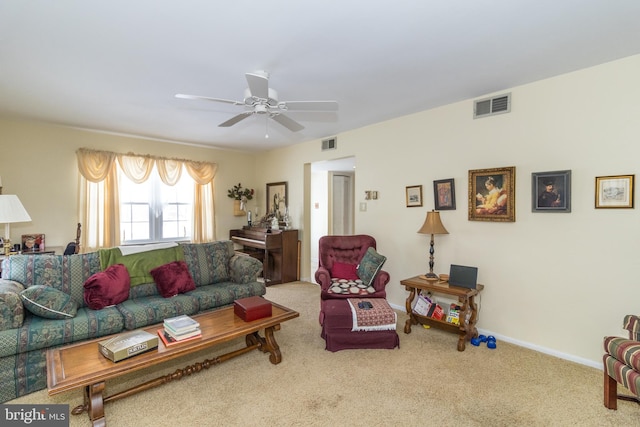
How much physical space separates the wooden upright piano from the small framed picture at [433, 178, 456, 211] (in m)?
2.76

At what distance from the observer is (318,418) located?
2.00 m

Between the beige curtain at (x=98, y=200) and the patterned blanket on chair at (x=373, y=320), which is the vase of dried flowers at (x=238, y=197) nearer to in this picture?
the beige curtain at (x=98, y=200)

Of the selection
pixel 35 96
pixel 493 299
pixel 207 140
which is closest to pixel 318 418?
pixel 493 299

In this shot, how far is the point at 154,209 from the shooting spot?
5.36 m

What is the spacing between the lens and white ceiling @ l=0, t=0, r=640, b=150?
6.10 feet

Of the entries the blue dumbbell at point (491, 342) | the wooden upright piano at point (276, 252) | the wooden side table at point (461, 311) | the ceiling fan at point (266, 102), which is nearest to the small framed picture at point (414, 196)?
the wooden side table at point (461, 311)

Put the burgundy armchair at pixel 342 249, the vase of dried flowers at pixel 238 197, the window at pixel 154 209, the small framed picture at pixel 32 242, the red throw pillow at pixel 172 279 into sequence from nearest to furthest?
1. the red throw pillow at pixel 172 279
2. the burgundy armchair at pixel 342 249
3. the small framed picture at pixel 32 242
4. the window at pixel 154 209
5. the vase of dried flowers at pixel 238 197

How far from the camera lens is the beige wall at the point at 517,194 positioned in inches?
101

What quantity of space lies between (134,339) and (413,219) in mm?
3203

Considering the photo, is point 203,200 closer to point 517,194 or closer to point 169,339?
point 169,339

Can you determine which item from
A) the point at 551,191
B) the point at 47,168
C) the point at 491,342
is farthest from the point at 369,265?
the point at 47,168

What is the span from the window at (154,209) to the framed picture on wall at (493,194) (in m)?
Answer: 4.78

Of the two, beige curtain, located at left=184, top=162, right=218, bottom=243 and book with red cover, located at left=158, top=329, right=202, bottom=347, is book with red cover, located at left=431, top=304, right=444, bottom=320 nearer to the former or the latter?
book with red cover, located at left=158, top=329, right=202, bottom=347

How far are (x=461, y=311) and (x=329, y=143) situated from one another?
125 inches
